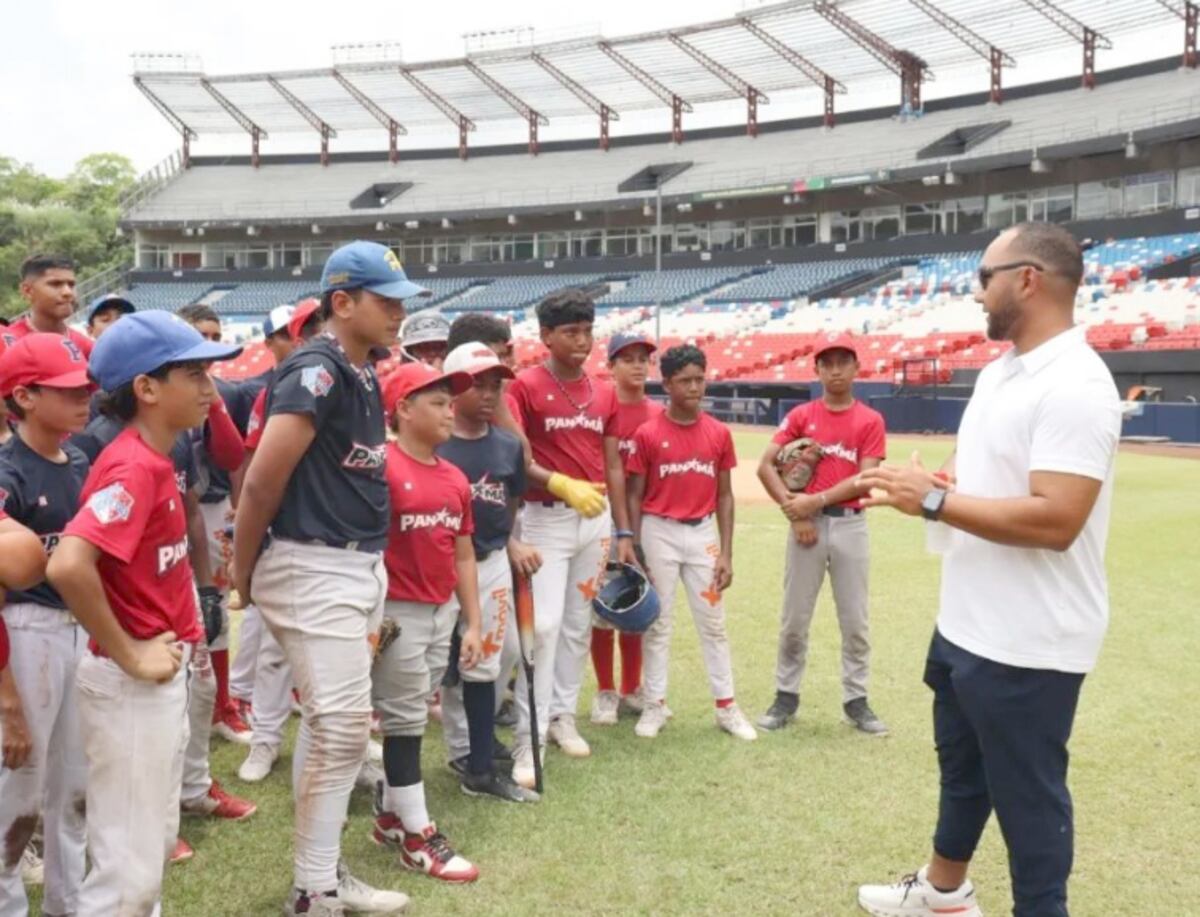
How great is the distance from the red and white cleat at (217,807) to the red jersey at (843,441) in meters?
3.35

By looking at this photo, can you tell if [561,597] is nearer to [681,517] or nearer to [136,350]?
[681,517]

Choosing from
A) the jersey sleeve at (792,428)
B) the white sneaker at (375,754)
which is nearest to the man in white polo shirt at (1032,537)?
the jersey sleeve at (792,428)

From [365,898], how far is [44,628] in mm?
1441

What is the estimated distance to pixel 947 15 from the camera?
142ft

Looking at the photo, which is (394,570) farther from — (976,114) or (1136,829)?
(976,114)

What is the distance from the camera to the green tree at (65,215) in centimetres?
7462

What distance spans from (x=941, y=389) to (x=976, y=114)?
23.6 m

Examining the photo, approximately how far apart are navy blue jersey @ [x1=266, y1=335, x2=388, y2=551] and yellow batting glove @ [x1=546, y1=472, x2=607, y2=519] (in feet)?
5.33

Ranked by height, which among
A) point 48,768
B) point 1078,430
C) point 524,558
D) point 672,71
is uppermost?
point 672,71

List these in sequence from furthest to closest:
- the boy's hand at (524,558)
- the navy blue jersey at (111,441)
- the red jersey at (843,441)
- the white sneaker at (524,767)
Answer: the red jersey at (843,441) → the boy's hand at (524,558) → the white sneaker at (524,767) → the navy blue jersey at (111,441)

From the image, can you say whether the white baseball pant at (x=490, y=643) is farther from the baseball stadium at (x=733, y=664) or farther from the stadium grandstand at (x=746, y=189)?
the stadium grandstand at (x=746, y=189)

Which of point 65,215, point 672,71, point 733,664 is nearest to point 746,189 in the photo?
point 672,71

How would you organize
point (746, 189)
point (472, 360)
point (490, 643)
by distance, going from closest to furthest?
point (472, 360) < point (490, 643) < point (746, 189)

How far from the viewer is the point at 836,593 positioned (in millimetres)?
6113
